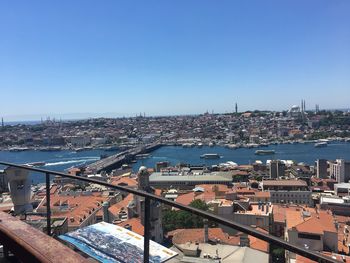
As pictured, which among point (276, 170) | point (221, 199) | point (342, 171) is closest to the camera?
point (221, 199)

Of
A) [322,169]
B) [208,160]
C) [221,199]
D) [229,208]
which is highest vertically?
[229,208]

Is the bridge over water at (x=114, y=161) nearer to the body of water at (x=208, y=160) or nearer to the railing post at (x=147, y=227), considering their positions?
the body of water at (x=208, y=160)

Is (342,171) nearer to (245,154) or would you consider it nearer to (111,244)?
(245,154)

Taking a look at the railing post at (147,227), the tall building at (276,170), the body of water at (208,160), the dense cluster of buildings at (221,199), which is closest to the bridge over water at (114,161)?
the body of water at (208,160)

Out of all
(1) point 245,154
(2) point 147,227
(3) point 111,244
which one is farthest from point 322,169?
(2) point 147,227

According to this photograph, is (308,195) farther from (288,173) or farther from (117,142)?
(117,142)

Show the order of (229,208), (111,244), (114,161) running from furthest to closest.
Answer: (114,161)
(229,208)
(111,244)

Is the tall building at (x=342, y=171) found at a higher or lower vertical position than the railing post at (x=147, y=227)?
lower

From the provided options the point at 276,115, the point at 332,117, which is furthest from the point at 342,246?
the point at 276,115

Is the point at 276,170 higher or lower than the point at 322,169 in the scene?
higher

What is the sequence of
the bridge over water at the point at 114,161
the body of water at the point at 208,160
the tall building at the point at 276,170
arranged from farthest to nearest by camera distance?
1. the body of water at the point at 208,160
2. the bridge over water at the point at 114,161
3. the tall building at the point at 276,170
